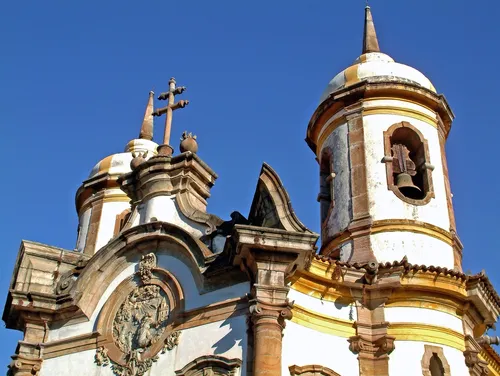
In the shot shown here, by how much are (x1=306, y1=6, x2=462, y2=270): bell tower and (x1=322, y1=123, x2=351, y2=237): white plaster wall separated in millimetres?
21

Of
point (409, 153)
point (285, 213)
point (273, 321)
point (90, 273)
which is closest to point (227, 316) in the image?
point (273, 321)

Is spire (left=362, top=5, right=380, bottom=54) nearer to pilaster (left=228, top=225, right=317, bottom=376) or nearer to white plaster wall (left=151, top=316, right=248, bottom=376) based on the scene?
pilaster (left=228, top=225, right=317, bottom=376)

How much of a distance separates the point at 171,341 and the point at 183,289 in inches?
37.5

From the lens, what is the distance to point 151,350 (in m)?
13.5

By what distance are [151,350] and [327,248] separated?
4.47m

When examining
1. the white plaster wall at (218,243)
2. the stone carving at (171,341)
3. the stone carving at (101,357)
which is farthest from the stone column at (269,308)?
the stone carving at (101,357)

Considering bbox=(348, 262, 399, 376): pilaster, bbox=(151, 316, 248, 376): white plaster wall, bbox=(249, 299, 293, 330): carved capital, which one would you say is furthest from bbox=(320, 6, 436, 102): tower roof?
bbox=(151, 316, 248, 376): white plaster wall

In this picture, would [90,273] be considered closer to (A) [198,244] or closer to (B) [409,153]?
(A) [198,244]

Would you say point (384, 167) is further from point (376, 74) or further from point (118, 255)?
point (118, 255)

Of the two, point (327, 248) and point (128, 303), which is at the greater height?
point (327, 248)

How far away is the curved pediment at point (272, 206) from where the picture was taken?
12938 millimetres

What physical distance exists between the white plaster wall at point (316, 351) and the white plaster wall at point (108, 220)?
32.8ft

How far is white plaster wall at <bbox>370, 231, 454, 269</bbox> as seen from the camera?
15.2 m

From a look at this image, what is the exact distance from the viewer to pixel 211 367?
41.5 feet
